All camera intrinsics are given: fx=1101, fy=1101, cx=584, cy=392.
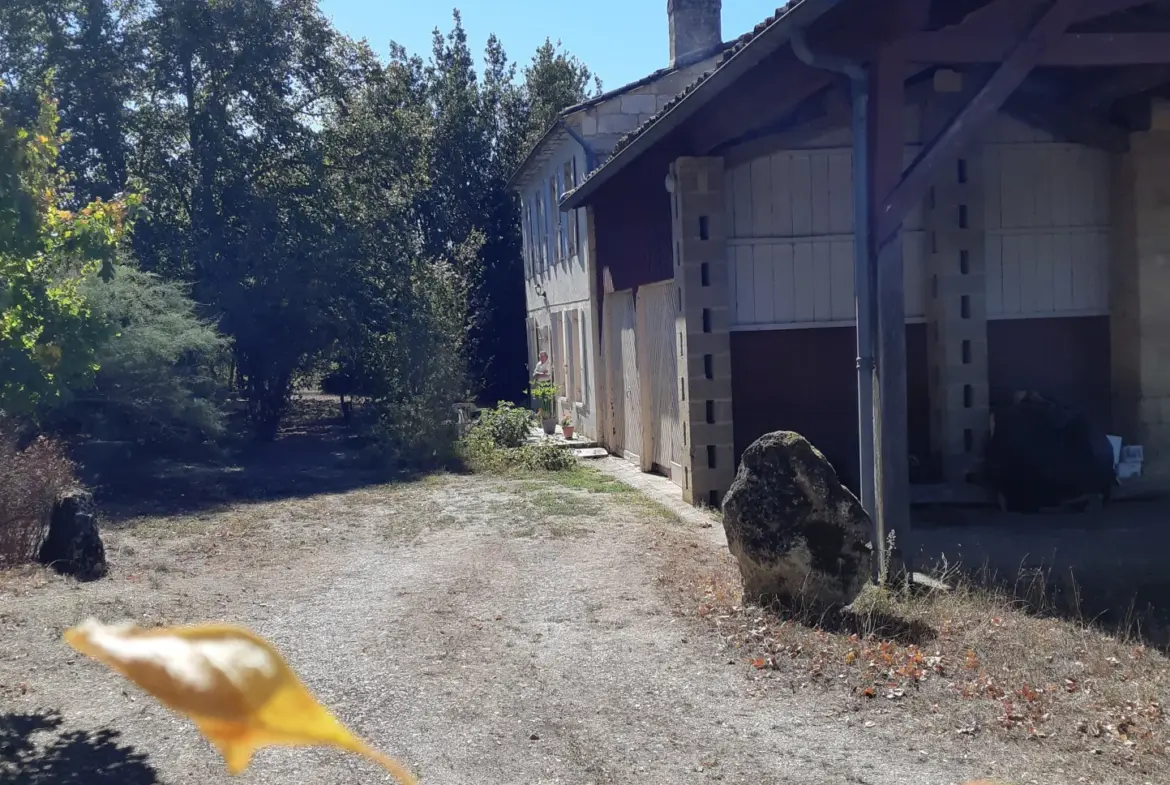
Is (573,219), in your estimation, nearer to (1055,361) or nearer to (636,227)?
(636,227)

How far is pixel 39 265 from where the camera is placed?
7543 millimetres

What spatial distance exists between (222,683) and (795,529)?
619 centimetres

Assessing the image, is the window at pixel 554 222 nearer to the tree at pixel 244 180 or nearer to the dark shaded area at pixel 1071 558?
the tree at pixel 244 180

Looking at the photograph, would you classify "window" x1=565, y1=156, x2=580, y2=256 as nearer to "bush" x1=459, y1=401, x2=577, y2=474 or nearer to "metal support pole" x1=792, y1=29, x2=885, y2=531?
"bush" x1=459, y1=401, x2=577, y2=474

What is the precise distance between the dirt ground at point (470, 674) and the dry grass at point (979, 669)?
0.39 ft

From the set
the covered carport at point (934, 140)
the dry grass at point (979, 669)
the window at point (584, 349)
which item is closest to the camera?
the dry grass at point (979, 669)

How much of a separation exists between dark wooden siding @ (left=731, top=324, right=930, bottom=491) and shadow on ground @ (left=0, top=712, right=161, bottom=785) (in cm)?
728

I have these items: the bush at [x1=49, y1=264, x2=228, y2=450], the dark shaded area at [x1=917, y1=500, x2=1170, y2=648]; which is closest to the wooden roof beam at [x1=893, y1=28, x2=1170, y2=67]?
the dark shaded area at [x1=917, y1=500, x2=1170, y2=648]

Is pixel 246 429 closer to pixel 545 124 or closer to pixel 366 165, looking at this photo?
pixel 366 165

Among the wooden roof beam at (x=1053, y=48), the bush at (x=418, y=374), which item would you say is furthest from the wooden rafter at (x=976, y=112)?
the bush at (x=418, y=374)

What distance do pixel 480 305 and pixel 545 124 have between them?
7.47m

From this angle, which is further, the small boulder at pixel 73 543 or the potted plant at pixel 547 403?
the potted plant at pixel 547 403

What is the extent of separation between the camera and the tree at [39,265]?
641cm

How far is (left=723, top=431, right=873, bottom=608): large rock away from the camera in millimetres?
6730
